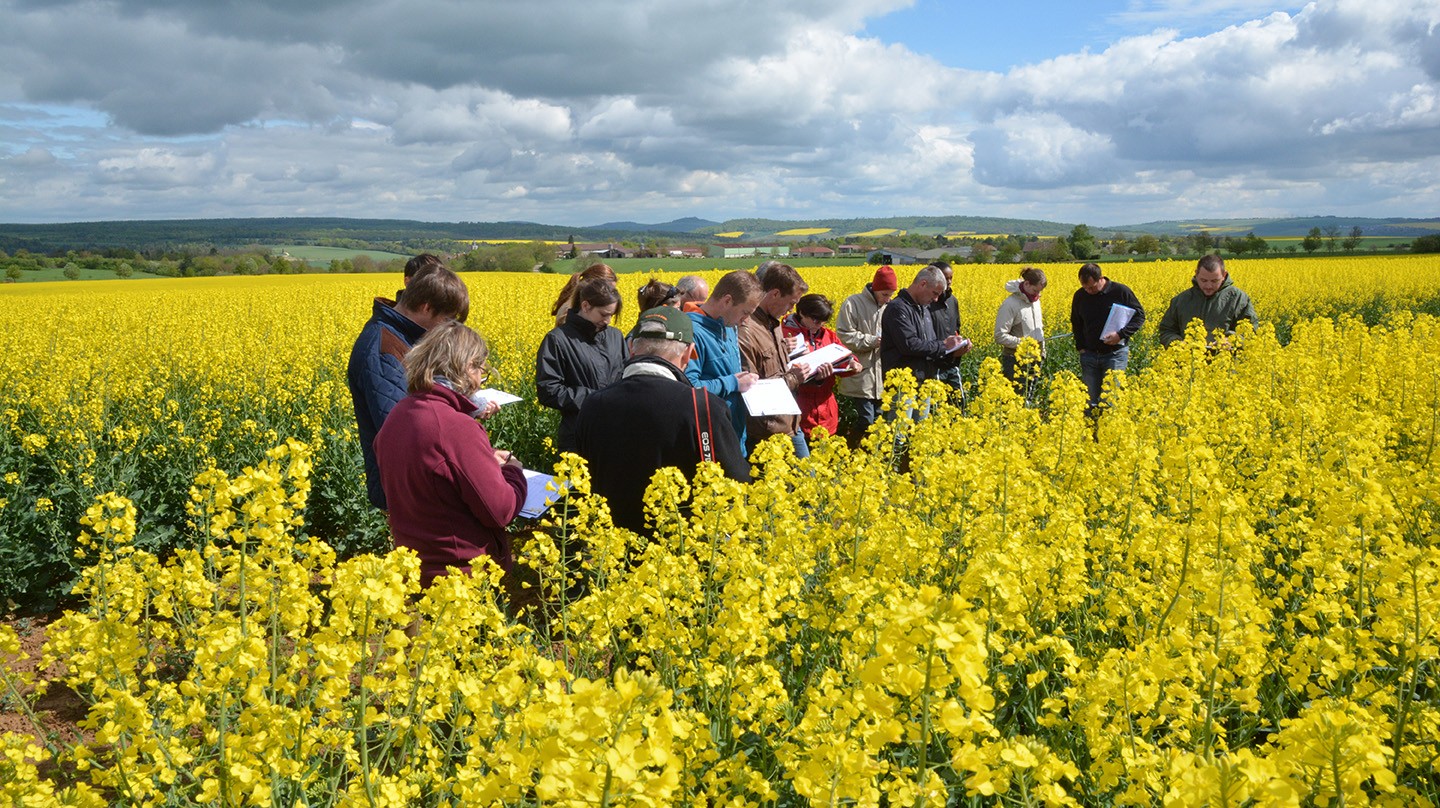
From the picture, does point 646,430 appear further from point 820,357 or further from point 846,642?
point 820,357

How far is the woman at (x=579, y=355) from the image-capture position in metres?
5.50

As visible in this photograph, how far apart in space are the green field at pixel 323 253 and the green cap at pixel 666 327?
42.6m

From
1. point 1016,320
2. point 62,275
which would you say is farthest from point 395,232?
point 1016,320

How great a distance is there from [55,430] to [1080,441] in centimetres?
792

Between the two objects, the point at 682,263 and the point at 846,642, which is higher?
the point at 682,263

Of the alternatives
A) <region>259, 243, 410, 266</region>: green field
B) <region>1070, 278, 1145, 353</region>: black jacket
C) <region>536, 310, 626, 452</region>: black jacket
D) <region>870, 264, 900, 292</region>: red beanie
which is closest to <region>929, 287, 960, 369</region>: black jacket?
<region>870, 264, 900, 292</region>: red beanie

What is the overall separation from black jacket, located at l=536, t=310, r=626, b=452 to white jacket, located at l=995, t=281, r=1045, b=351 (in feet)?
19.1

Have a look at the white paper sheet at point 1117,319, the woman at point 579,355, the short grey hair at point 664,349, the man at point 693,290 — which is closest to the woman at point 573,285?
the woman at point 579,355

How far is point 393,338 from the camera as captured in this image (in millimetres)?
4250

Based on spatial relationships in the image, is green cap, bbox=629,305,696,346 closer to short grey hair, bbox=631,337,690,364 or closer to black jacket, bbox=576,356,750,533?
short grey hair, bbox=631,337,690,364

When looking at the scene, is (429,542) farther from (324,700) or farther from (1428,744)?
(1428,744)

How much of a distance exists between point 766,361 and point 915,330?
228cm

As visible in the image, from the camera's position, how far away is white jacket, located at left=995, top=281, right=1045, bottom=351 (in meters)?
9.97

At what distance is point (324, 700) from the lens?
2146mm
